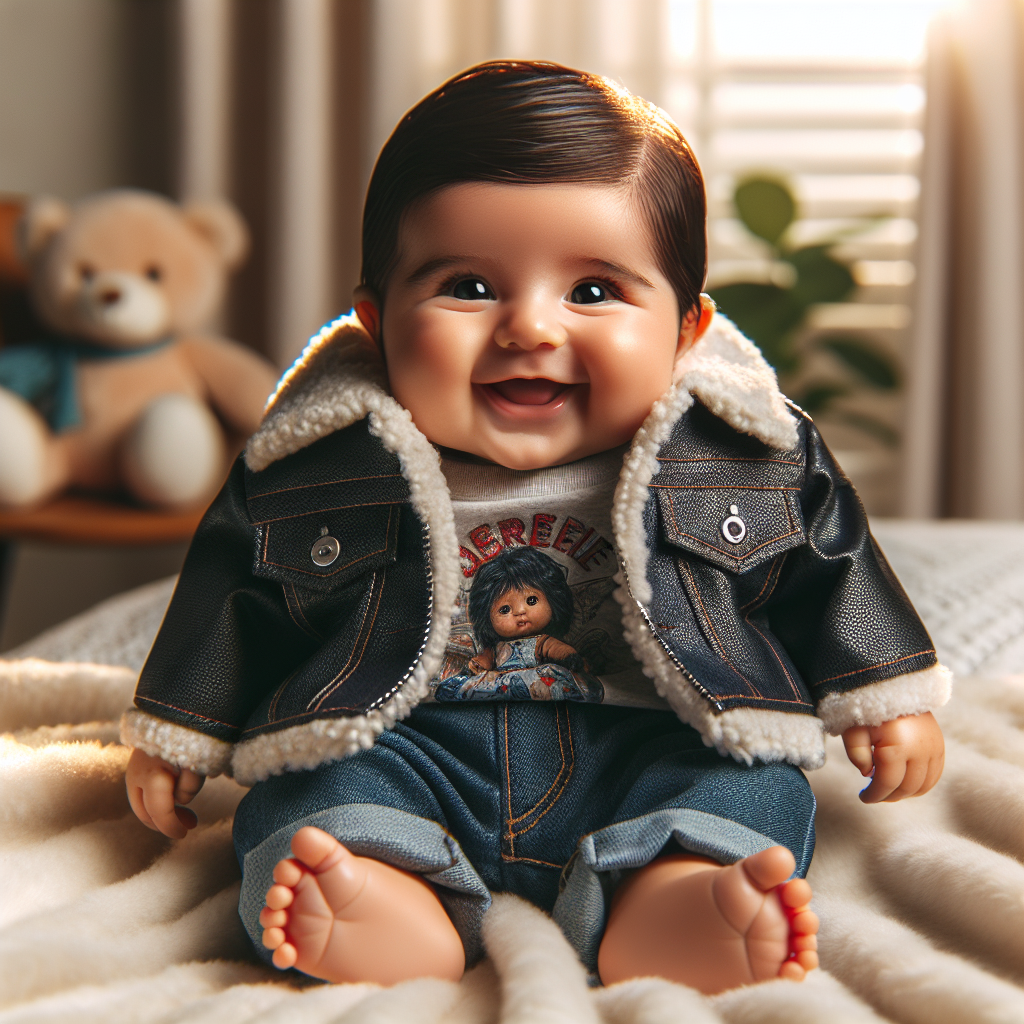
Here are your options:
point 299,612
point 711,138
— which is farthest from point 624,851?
point 711,138

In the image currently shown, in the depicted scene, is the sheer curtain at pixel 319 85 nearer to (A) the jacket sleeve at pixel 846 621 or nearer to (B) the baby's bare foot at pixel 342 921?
(A) the jacket sleeve at pixel 846 621

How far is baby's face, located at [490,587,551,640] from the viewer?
71cm

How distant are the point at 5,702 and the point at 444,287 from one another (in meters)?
0.51

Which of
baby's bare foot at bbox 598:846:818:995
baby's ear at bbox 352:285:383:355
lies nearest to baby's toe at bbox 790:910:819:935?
baby's bare foot at bbox 598:846:818:995

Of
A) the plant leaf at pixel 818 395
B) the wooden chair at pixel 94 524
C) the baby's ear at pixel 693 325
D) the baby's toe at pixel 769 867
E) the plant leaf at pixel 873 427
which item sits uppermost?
the baby's ear at pixel 693 325

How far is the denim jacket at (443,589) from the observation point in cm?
67

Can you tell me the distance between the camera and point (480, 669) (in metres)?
0.71

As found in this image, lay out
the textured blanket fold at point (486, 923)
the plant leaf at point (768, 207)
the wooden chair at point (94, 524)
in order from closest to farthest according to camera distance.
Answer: the textured blanket fold at point (486, 923), the wooden chair at point (94, 524), the plant leaf at point (768, 207)

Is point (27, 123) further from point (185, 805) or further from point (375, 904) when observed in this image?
point (375, 904)

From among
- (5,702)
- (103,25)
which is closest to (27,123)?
(103,25)

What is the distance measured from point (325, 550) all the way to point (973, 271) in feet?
5.75

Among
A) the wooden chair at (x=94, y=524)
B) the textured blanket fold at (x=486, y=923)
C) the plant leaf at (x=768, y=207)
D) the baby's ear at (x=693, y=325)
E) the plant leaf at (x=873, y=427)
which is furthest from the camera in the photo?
the plant leaf at (x=873, y=427)

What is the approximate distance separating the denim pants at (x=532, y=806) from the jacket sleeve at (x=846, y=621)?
0.07m

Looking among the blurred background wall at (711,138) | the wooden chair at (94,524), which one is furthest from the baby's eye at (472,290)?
the blurred background wall at (711,138)
